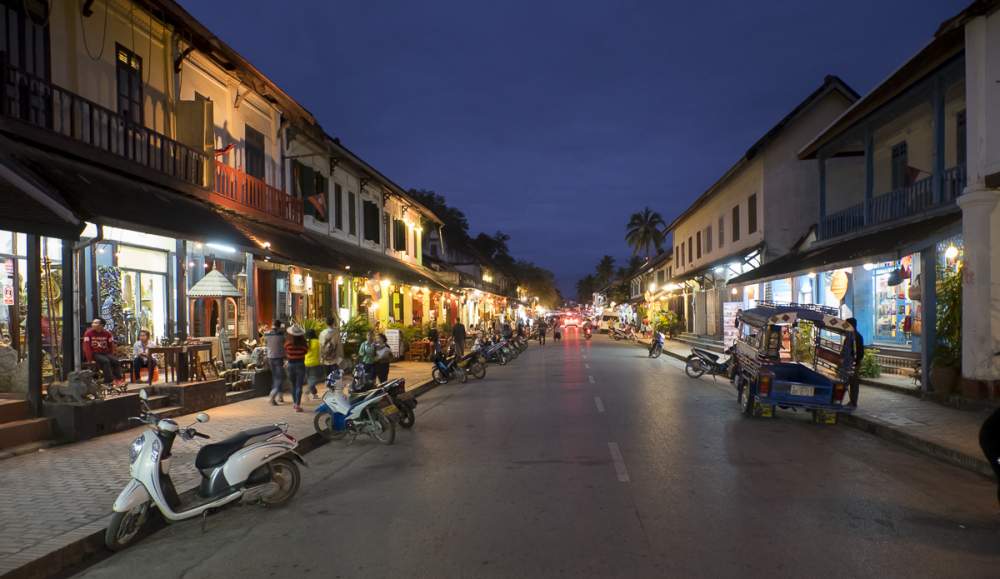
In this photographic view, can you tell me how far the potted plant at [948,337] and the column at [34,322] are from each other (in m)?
15.0

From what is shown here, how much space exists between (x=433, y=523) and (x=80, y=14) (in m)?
11.2

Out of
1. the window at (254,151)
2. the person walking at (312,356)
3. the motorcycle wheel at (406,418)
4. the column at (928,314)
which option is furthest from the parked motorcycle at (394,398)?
the column at (928,314)

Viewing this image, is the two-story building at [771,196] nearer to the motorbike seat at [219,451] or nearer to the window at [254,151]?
the window at [254,151]

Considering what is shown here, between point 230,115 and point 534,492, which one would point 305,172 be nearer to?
point 230,115

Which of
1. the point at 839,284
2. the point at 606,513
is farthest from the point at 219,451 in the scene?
the point at 839,284

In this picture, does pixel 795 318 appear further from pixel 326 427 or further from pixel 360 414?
pixel 326 427

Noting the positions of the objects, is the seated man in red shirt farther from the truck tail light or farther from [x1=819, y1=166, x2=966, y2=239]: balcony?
[x1=819, y1=166, x2=966, y2=239]: balcony

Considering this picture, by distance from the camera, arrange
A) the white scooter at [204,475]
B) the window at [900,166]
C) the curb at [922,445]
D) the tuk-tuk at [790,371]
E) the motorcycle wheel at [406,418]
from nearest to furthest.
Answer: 1. the white scooter at [204,475]
2. the curb at [922,445]
3. the motorcycle wheel at [406,418]
4. the tuk-tuk at [790,371]
5. the window at [900,166]

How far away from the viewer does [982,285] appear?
39.4 ft

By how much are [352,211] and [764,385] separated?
18.2 metres

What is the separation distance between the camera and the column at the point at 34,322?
9336 millimetres

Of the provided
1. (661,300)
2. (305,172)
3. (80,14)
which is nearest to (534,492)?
(80,14)

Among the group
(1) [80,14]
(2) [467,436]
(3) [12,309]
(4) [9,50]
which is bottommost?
(2) [467,436]

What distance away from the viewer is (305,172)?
21.5 meters
